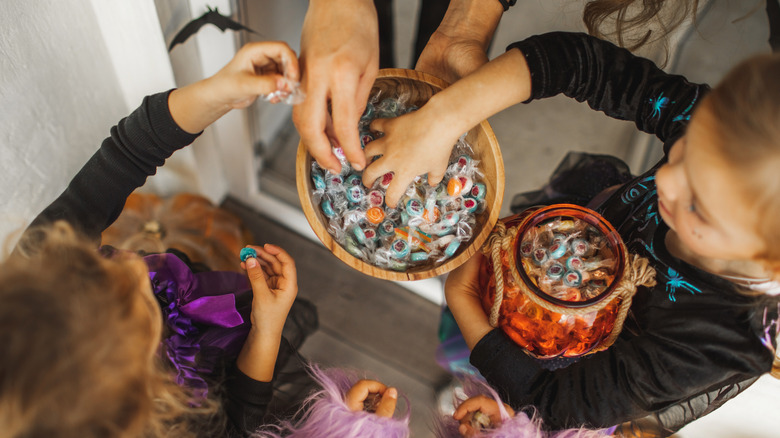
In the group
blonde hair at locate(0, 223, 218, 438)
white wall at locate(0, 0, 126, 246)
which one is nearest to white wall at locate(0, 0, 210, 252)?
white wall at locate(0, 0, 126, 246)

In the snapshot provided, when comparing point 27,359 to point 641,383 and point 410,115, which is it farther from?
point 641,383

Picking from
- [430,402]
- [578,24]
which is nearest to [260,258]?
[430,402]

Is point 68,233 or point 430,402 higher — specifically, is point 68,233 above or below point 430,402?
above

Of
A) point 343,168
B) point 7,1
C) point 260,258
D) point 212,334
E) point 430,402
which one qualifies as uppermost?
point 7,1

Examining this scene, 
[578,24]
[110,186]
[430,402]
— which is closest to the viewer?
[110,186]

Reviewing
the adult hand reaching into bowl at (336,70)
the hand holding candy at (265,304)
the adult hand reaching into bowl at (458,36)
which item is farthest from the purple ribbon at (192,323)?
the adult hand reaching into bowl at (458,36)

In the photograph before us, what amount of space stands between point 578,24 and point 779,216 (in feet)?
2.73

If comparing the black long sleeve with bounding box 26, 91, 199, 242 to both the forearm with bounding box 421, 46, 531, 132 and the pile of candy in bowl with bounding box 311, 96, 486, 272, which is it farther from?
the forearm with bounding box 421, 46, 531, 132

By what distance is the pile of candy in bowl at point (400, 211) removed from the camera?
0.83 metres

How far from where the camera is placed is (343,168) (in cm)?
88

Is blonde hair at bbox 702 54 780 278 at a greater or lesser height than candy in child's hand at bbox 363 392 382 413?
greater

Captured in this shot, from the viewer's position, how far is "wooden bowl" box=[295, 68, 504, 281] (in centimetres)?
77

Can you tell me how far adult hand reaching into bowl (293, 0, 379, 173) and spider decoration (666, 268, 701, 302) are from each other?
0.52 metres

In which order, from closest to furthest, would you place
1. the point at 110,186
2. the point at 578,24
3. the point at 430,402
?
the point at 110,186 → the point at 578,24 → the point at 430,402
